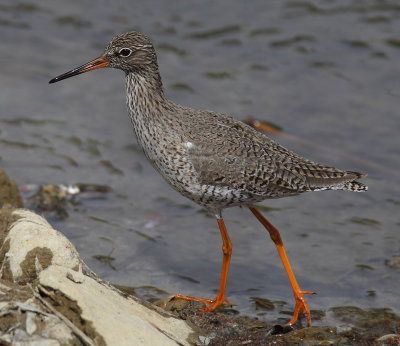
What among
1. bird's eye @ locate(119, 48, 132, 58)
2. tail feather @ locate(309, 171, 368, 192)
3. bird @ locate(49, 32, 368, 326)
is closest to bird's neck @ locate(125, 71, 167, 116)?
bird @ locate(49, 32, 368, 326)

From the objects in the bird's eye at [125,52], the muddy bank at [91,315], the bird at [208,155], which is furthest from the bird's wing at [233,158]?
the muddy bank at [91,315]

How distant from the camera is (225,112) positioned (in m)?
10.8

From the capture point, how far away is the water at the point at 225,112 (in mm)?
7758

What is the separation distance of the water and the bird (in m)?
0.84

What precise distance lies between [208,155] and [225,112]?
4236 millimetres

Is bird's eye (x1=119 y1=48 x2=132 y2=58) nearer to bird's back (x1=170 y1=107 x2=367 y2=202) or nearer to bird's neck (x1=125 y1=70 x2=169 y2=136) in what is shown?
bird's neck (x1=125 y1=70 x2=169 y2=136)

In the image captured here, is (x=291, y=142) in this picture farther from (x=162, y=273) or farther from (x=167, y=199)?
(x=162, y=273)

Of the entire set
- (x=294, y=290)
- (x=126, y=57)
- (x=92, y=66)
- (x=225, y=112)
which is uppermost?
(x=126, y=57)

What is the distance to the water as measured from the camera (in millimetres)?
7758

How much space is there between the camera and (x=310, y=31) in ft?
41.2

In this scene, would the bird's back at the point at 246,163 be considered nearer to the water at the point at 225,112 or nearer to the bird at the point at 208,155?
the bird at the point at 208,155

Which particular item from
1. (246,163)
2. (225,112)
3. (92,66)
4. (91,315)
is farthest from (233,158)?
(225,112)

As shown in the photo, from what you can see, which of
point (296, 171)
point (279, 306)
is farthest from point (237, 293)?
point (296, 171)

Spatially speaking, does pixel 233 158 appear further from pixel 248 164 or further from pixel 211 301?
pixel 211 301
